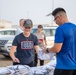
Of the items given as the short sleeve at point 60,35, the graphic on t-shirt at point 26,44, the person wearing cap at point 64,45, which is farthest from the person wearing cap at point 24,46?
the short sleeve at point 60,35

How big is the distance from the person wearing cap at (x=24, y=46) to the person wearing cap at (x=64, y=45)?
1265 mm

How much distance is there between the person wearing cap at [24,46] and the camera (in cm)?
526

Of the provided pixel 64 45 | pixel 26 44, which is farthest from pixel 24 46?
pixel 64 45

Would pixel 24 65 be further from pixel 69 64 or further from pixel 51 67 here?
pixel 69 64

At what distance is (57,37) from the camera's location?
13.0ft

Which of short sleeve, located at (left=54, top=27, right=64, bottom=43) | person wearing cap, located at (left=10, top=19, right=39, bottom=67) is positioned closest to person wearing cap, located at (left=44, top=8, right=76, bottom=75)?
short sleeve, located at (left=54, top=27, right=64, bottom=43)

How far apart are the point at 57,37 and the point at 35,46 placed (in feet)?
5.13

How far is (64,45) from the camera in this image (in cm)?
401

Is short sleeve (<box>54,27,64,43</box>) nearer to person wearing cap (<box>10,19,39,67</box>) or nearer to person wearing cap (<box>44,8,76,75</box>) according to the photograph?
Result: person wearing cap (<box>44,8,76,75</box>)

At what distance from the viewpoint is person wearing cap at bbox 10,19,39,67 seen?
5.26 m

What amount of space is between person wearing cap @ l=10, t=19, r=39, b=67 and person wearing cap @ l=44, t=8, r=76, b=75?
1265mm

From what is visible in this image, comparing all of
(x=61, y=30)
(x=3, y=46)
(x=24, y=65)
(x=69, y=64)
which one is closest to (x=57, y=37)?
(x=61, y=30)

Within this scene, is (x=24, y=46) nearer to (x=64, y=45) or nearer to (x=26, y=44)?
(x=26, y=44)

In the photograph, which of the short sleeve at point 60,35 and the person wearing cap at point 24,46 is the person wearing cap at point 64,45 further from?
the person wearing cap at point 24,46
